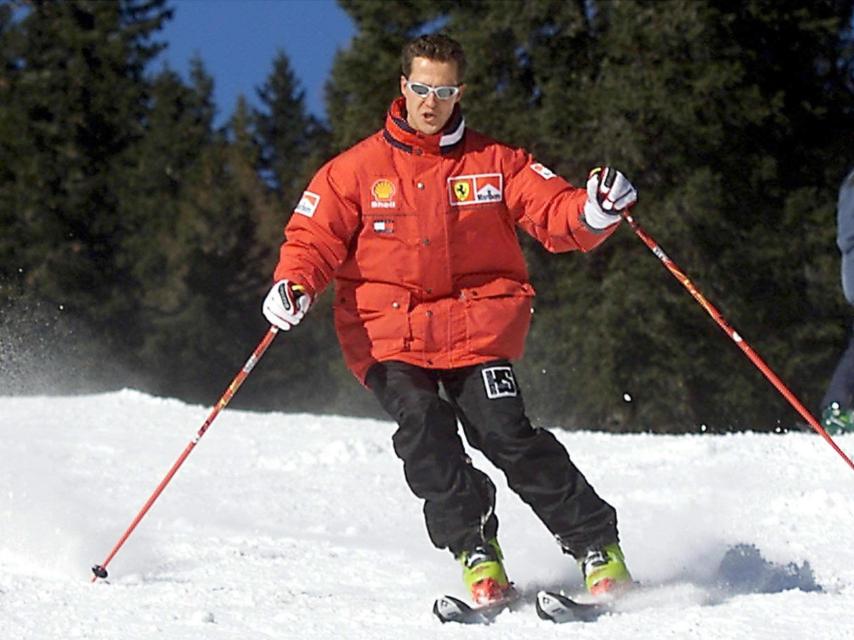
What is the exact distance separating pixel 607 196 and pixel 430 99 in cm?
63

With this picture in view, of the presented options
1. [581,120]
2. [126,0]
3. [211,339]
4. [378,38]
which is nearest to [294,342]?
[211,339]

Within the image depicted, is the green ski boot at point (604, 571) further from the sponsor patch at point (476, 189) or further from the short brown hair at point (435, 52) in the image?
the short brown hair at point (435, 52)

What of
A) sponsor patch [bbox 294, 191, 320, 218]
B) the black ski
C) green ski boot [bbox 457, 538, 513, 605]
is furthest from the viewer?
sponsor patch [bbox 294, 191, 320, 218]

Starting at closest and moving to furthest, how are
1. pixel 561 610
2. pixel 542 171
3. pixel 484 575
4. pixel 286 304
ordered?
pixel 561 610
pixel 484 575
pixel 286 304
pixel 542 171

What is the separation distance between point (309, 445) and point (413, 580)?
10.6ft

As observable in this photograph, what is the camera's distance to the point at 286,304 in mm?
4355

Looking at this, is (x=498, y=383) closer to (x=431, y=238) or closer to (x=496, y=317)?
(x=496, y=317)

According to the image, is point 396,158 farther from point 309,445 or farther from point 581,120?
point 581,120

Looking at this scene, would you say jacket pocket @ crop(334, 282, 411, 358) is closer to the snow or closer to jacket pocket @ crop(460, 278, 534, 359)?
jacket pocket @ crop(460, 278, 534, 359)

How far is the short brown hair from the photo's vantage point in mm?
4477

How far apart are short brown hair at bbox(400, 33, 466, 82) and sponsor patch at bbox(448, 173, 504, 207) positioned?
30 cm

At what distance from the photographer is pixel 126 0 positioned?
37.1 metres

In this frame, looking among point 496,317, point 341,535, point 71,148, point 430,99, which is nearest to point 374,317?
point 496,317

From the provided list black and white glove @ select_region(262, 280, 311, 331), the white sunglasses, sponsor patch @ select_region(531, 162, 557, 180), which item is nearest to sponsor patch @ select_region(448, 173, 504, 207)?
sponsor patch @ select_region(531, 162, 557, 180)
